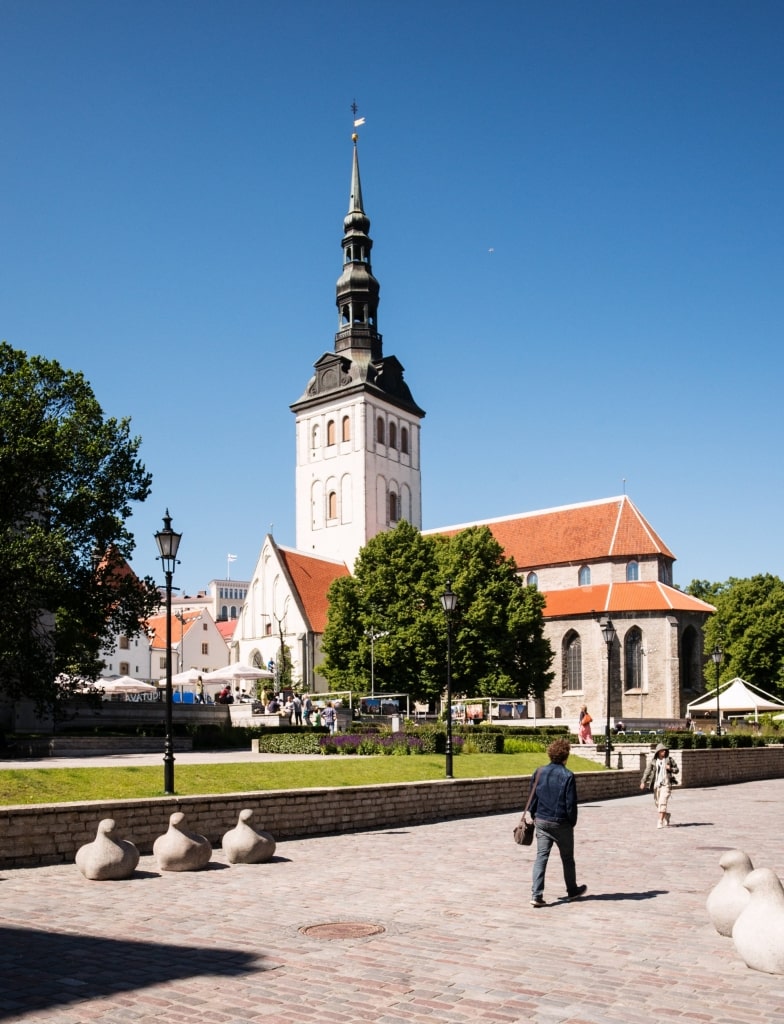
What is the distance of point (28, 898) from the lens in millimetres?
11016

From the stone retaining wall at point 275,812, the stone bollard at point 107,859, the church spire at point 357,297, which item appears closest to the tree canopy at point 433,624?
the church spire at point 357,297

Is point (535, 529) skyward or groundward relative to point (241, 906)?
skyward

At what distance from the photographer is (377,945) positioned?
8.60 metres

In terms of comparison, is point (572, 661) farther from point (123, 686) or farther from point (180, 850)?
→ point (180, 850)

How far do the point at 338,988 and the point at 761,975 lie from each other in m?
3.13

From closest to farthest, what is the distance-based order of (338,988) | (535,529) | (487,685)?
1. (338,988)
2. (487,685)
3. (535,529)

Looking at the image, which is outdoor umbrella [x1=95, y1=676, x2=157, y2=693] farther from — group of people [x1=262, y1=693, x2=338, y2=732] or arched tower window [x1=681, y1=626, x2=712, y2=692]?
arched tower window [x1=681, y1=626, x2=712, y2=692]

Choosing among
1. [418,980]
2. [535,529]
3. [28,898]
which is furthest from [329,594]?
[418,980]

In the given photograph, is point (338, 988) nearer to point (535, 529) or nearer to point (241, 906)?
point (241, 906)

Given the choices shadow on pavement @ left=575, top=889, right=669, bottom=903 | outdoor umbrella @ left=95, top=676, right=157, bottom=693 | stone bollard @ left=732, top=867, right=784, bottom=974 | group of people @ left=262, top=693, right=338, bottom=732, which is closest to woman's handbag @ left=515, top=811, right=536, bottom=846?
shadow on pavement @ left=575, top=889, right=669, bottom=903

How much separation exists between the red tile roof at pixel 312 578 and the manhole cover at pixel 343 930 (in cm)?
6318

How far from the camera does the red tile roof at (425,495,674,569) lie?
74750mm

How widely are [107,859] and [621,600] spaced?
6189cm

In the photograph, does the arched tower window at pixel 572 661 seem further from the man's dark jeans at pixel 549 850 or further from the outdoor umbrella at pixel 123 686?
the man's dark jeans at pixel 549 850
